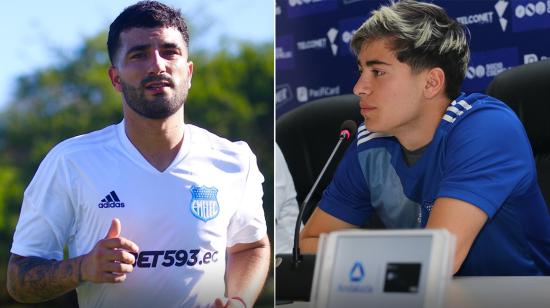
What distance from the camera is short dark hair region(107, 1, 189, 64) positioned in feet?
4.40

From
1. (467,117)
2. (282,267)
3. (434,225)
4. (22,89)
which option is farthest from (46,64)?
(467,117)

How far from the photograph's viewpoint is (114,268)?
4.24 ft

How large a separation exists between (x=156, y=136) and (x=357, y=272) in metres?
0.60

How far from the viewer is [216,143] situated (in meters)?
1.41

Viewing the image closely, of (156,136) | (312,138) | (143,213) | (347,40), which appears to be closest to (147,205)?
(143,213)

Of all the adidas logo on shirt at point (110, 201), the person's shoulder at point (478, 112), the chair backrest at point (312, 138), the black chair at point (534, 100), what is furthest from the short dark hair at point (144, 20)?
the chair backrest at point (312, 138)

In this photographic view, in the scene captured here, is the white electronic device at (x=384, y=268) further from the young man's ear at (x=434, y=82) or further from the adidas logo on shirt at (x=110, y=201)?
the young man's ear at (x=434, y=82)

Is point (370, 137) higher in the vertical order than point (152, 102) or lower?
lower

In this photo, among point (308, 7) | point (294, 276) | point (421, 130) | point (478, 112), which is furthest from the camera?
point (308, 7)

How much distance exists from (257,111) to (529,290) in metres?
0.53

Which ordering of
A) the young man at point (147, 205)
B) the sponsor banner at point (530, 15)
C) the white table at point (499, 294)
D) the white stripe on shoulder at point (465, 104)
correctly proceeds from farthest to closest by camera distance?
1. the sponsor banner at point (530, 15)
2. the white stripe on shoulder at point (465, 104)
3. the young man at point (147, 205)
4. the white table at point (499, 294)

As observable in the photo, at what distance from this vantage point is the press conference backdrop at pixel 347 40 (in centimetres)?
271

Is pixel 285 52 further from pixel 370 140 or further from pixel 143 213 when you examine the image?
pixel 143 213

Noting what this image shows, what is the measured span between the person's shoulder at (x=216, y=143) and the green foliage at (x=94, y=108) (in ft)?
0.03
